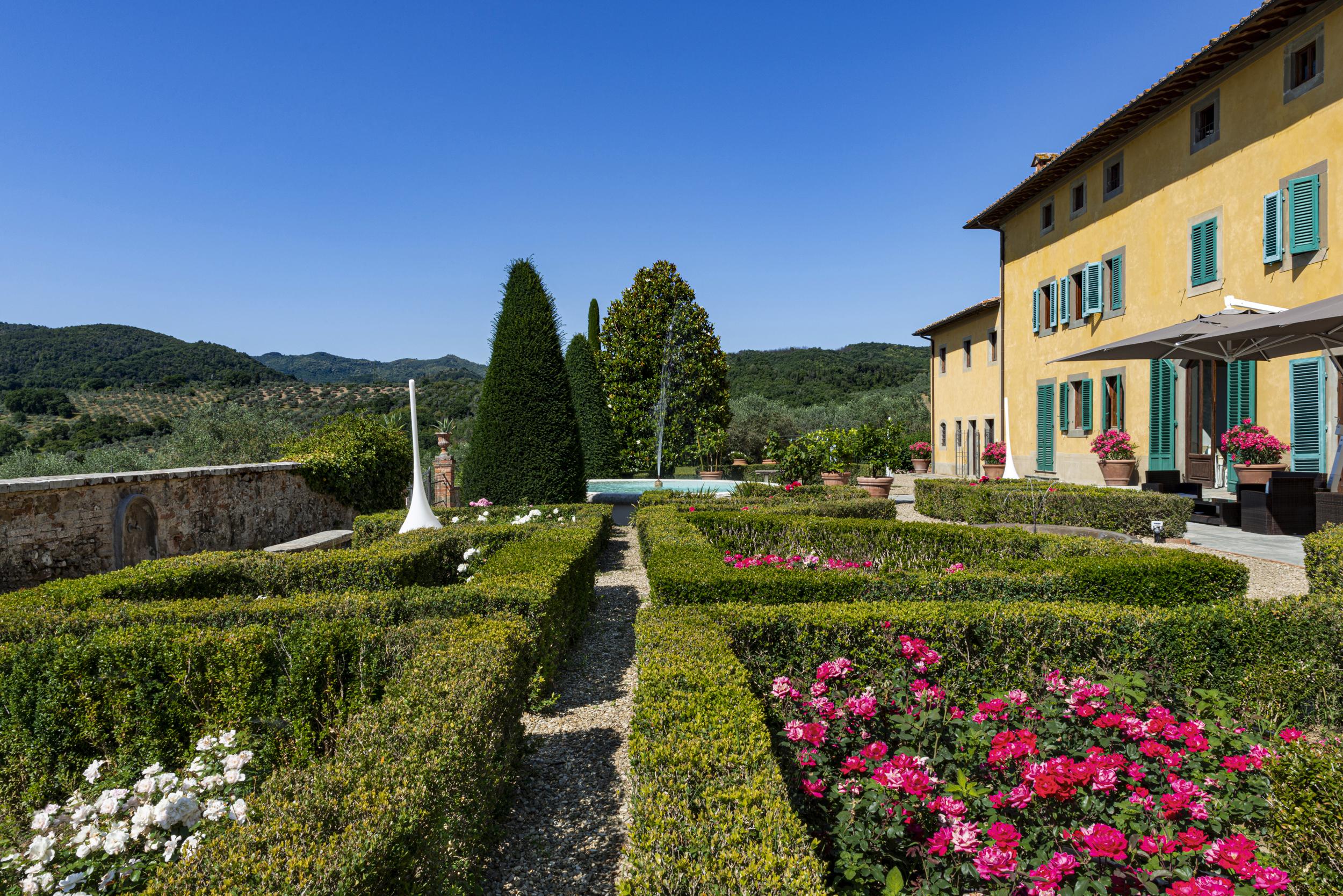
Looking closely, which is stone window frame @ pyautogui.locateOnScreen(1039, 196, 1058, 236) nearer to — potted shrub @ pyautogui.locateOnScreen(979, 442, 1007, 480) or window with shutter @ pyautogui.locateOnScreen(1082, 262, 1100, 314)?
window with shutter @ pyautogui.locateOnScreen(1082, 262, 1100, 314)

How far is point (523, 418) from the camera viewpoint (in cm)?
1054

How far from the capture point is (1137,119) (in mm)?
14688

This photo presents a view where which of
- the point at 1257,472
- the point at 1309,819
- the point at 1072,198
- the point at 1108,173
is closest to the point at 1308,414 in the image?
the point at 1257,472

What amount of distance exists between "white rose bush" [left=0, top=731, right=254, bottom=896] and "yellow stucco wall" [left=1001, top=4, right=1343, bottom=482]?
569 inches

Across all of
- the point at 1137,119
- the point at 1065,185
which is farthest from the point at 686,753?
A: the point at 1065,185

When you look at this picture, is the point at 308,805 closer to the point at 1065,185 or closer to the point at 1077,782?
the point at 1077,782

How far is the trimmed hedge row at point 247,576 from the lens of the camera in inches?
170

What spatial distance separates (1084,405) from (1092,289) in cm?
275

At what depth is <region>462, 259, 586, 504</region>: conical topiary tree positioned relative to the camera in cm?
1052

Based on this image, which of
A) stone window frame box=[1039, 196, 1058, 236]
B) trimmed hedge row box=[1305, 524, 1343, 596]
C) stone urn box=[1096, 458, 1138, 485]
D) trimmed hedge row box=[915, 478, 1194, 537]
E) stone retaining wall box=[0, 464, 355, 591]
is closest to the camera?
trimmed hedge row box=[1305, 524, 1343, 596]

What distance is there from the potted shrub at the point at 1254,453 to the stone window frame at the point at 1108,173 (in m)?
7.23

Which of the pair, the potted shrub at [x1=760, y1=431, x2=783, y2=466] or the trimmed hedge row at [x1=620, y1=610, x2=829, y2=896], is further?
the potted shrub at [x1=760, y1=431, x2=783, y2=466]

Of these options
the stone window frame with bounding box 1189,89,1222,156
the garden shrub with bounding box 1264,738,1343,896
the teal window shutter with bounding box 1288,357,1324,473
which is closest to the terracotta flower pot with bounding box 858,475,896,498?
the teal window shutter with bounding box 1288,357,1324,473

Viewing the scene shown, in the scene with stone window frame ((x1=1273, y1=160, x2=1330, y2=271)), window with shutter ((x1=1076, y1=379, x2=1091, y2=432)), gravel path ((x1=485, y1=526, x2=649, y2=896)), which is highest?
stone window frame ((x1=1273, y1=160, x2=1330, y2=271))
